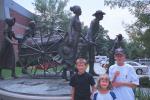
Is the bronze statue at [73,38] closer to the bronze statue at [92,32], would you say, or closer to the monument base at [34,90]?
the monument base at [34,90]

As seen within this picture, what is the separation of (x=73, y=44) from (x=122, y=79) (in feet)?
12.7

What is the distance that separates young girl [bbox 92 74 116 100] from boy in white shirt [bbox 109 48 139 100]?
19 cm

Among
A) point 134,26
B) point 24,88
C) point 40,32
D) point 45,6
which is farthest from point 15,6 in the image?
point 24,88

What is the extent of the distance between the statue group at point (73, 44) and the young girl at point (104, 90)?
3.92 meters

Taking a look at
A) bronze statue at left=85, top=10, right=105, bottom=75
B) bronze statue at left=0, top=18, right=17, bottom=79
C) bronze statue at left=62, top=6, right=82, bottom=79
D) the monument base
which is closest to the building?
bronze statue at left=0, top=18, right=17, bottom=79

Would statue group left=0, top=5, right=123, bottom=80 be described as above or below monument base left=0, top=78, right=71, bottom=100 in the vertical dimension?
above

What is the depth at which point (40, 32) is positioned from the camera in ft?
40.1

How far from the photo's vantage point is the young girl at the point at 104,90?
5.95m

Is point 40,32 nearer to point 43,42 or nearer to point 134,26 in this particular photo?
point 43,42

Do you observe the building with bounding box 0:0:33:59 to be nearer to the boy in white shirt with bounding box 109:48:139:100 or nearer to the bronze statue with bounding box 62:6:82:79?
the bronze statue with bounding box 62:6:82:79

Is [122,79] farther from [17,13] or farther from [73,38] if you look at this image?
[17,13]

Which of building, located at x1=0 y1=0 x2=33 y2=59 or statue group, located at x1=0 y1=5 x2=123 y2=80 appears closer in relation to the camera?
statue group, located at x1=0 y1=5 x2=123 y2=80

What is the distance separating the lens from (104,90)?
19.7ft

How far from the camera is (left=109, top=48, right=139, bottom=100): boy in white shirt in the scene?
6172mm
